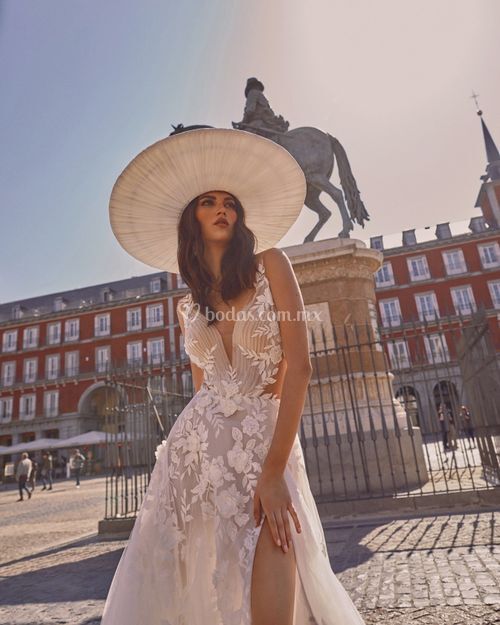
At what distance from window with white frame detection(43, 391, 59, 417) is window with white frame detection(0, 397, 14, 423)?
3.15m

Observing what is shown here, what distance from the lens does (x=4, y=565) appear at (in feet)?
14.2

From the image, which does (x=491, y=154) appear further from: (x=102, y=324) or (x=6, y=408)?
(x=6, y=408)

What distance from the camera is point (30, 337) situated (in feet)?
126

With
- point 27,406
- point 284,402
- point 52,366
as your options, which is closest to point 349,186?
point 284,402

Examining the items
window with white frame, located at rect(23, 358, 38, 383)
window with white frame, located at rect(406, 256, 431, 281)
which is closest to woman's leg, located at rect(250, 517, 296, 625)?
window with white frame, located at rect(406, 256, 431, 281)

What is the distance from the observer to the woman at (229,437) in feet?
3.70

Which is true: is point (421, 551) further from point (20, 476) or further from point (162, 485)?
point (20, 476)

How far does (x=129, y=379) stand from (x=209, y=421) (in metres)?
5.36

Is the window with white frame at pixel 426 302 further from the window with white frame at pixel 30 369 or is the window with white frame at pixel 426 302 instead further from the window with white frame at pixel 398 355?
the window with white frame at pixel 30 369

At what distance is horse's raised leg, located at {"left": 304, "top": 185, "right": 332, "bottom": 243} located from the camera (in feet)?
22.4

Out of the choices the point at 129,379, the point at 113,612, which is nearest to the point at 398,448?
the point at 129,379

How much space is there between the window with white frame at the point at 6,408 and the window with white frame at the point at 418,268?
34350mm

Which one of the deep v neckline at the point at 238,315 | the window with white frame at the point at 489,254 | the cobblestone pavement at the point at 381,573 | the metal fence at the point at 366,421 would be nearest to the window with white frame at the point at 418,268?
the window with white frame at the point at 489,254

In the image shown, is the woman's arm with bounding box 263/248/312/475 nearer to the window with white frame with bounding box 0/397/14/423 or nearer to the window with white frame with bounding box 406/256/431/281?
the window with white frame with bounding box 406/256/431/281
